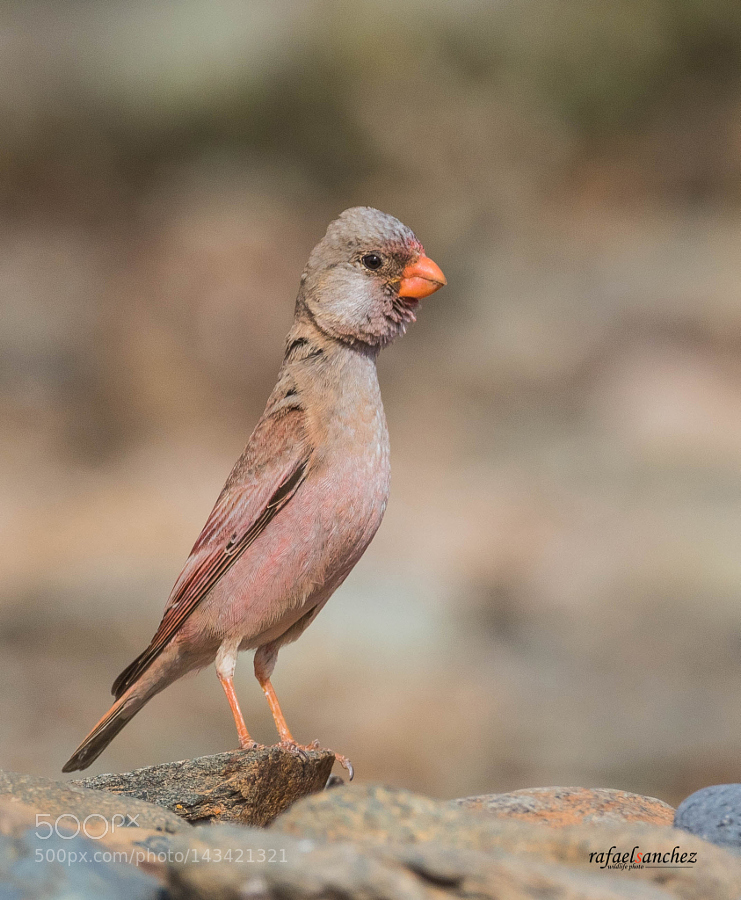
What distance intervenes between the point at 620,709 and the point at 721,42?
7147 millimetres

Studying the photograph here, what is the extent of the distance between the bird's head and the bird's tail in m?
1.82

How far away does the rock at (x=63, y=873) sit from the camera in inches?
99.3

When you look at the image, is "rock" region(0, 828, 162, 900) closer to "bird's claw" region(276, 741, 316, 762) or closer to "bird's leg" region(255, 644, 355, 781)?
"bird's claw" region(276, 741, 316, 762)

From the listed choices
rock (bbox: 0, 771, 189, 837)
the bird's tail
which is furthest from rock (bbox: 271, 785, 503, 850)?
the bird's tail

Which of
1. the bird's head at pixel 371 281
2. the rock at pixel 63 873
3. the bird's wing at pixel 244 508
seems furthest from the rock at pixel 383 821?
Result: the bird's head at pixel 371 281

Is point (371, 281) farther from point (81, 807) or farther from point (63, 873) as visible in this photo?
point (63, 873)

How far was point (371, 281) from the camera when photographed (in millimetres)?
4691

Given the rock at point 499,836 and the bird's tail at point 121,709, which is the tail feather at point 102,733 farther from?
the rock at point 499,836

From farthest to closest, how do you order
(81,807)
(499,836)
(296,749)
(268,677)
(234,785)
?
(268,677)
(296,749)
(234,785)
(81,807)
(499,836)

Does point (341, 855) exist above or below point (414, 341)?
below

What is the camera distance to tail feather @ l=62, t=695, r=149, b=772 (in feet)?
15.4

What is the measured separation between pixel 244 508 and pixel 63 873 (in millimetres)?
2218

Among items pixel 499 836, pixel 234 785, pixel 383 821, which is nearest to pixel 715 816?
pixel 499 836

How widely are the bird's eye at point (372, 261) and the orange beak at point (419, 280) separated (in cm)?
13
